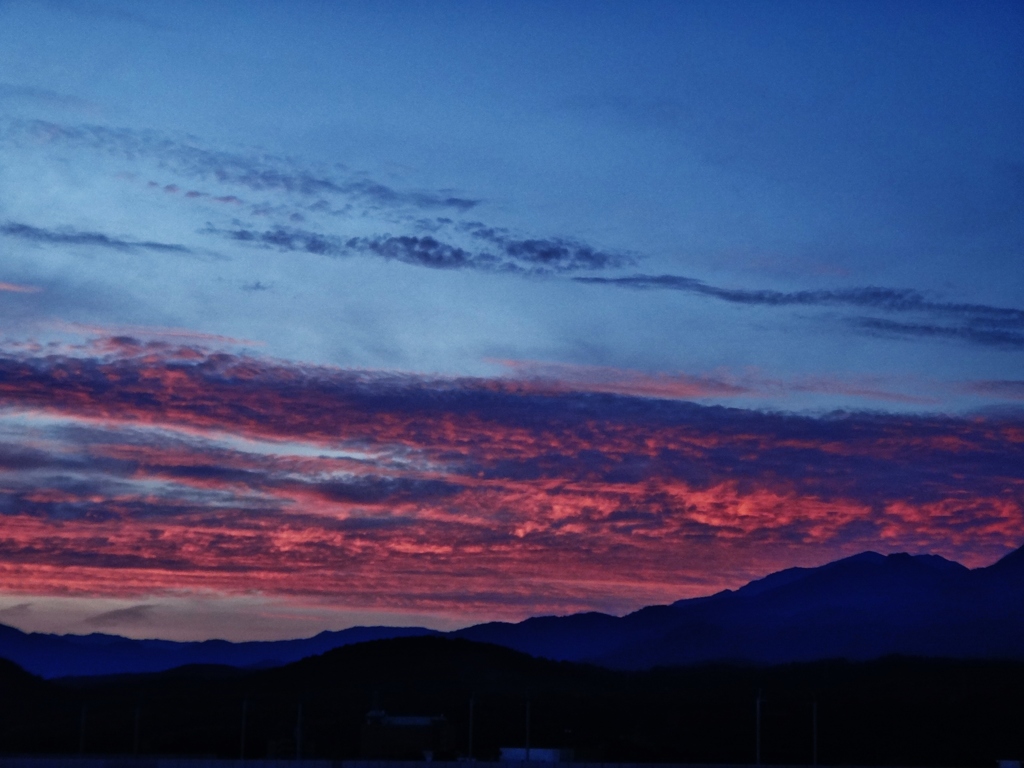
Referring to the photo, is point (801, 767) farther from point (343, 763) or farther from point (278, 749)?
point (278, 749)

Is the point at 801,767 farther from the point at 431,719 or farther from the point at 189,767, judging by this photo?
the point at 189,767

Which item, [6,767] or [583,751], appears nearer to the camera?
[6,767]

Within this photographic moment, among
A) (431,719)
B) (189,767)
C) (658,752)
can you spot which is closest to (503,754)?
(431,719)

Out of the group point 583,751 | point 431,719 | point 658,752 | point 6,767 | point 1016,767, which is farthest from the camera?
point 658,752

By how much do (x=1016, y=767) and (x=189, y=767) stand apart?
220 feet

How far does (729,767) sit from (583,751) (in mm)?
47999

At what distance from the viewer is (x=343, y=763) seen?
109312 millimetres

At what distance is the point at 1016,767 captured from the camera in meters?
114

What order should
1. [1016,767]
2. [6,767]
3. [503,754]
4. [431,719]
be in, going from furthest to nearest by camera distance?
1. [431,719]
2. [503,754]
3. [1016,767]
4. [6,767]

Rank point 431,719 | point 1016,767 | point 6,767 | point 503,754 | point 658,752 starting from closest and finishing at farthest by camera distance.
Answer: point 6,767, point 1016,767, point 503,754, point 431,719, point 658,752

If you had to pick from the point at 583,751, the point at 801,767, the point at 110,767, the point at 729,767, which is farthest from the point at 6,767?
the point at 583,751

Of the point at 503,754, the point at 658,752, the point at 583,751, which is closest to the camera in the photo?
the point at 503,754

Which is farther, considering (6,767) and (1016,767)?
(1016,767)

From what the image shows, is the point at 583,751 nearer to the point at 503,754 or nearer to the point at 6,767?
the point at 503,754
